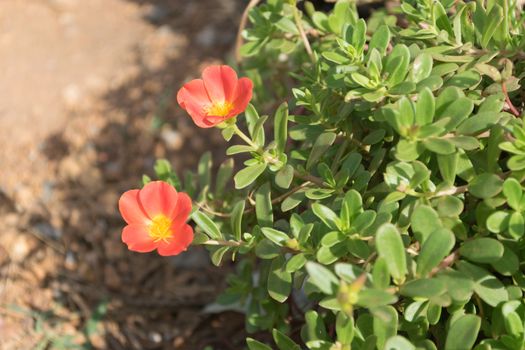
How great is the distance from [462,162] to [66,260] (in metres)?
1.70

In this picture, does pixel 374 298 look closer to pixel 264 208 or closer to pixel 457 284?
pixel 457 284

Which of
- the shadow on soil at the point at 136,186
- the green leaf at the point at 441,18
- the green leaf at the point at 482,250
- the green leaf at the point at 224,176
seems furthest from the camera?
Result: the shadow on soil at the point at 136,186

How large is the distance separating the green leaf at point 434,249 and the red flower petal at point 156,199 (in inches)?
21.2

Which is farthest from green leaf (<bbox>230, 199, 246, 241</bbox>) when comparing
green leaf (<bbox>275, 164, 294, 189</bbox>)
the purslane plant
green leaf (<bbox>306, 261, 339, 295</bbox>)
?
green leaf (<bbox>306, 261, 339, 295</bbox>)

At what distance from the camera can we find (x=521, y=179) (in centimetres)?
126

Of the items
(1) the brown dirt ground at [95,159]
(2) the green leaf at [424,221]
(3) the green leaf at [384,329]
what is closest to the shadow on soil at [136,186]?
(1) the brown dirt ground at [95,159]

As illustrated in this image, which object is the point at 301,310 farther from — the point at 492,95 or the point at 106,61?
the point at 106,61

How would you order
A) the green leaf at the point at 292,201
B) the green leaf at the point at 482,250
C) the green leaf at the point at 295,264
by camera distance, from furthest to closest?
the green leaf at the point at 292,201, the green leaf at the point at 295,264, the green leaf at the point at 482,250

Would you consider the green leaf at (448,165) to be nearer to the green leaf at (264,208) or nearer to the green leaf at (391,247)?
the green leaf at (391,247)

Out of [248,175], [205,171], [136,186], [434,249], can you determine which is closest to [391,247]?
[434,249]

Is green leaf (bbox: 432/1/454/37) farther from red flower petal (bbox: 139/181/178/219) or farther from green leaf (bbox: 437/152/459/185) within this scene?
red flower petal (bbox: 139/181/178/219)

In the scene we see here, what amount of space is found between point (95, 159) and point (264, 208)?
1.68m

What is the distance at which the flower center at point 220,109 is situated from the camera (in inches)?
58.9

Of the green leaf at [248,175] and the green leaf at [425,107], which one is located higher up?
the green leaf at [425,107]
